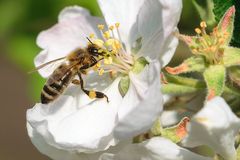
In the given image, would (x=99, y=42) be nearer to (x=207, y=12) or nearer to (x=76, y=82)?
(x=76, y=82)

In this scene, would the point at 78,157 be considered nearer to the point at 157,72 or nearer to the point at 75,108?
the point at 75,108

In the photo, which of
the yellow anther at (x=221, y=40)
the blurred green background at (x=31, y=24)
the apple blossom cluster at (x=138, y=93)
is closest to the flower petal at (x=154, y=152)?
the apple blossom cluster at (x=138, y=93)

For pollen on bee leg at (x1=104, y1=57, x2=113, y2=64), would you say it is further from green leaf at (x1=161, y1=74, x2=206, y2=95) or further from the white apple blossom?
green leaf at (x1=161, y1=74, x2=206, y2=95)

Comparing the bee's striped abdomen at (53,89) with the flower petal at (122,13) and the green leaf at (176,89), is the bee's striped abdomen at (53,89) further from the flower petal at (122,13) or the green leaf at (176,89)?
the green leaf at (176,89)

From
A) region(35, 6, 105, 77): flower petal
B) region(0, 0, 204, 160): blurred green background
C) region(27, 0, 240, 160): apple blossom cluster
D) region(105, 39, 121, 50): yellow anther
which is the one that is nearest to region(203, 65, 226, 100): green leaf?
region(27, 0, 240, 160): apple blossom cluster

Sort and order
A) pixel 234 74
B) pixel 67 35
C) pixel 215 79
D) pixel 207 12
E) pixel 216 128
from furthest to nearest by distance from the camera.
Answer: pixel 67 35
pixel 207 12
pixel 234 74
pixel 215 79
pixel 216 128

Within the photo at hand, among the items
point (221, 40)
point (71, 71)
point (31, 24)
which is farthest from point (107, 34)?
point (31, 24)

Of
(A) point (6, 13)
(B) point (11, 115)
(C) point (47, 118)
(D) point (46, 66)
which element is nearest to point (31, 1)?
(A) point (6, 13)
